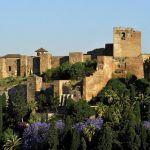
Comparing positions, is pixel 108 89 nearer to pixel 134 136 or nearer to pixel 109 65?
pixel 109 65

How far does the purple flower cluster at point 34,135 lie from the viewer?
57219 mm

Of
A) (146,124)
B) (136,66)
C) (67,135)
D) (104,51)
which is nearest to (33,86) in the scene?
(104,51)

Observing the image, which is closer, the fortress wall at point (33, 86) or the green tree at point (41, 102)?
→ the green tree at point (41, 102)

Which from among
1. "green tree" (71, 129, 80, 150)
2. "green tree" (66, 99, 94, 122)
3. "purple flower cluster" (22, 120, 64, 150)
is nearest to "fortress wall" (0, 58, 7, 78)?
"green tree" (66, 99, 94, 122)

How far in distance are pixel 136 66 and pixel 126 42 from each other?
1.83 metres

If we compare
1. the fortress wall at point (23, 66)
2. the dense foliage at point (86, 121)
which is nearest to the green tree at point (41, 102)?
the dense foliage at point (86, 121)

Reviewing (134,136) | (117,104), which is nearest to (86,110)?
(117,104)

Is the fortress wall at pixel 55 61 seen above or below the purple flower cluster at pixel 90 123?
above

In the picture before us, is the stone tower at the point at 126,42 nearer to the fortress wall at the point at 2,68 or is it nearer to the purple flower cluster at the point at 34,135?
the fortress wall at the point at 2,68

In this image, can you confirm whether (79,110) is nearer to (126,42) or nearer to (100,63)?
(100,63)

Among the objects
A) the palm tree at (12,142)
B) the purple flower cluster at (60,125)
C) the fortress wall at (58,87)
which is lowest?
the palm tree at (12,142)

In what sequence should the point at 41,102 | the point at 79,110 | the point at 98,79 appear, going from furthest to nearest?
the point at 98,79 → the point at 41,102 → the point at 79,110

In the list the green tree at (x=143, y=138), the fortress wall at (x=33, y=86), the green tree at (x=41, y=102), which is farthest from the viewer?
the fortress wall at (x=33, y=86)

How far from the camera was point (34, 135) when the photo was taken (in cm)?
5744
